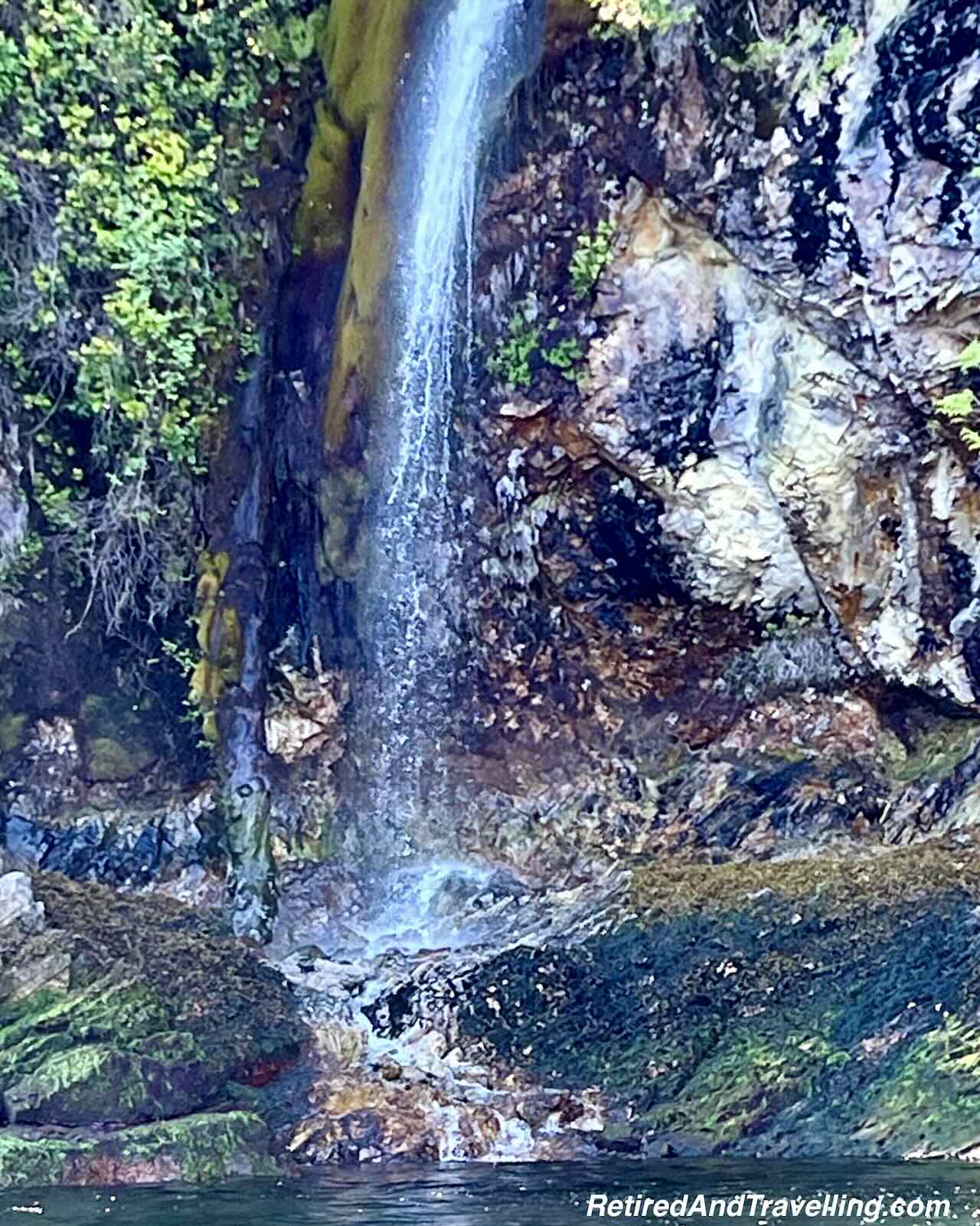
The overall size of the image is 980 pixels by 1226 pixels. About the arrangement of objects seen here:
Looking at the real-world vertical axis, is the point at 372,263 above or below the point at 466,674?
above

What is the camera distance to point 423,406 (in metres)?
9.24

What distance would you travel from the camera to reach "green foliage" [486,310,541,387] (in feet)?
29.1

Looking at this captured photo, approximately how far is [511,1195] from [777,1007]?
7.05ft

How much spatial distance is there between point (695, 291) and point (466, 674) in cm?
306

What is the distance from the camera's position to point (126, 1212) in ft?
19.3

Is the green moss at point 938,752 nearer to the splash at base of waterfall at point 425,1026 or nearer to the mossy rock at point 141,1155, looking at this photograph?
the splash at base of waterfall at point 425,1026

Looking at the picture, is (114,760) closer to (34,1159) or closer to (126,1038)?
(126,1038)

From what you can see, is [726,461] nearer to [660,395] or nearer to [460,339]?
[660,395]

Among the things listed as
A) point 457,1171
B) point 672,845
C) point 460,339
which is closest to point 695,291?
point 460,339

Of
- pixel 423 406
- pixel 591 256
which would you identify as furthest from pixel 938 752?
pixel 423 406

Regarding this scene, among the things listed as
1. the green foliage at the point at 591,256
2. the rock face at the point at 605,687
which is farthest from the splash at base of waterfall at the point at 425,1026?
the green foliage at the point at 591,256

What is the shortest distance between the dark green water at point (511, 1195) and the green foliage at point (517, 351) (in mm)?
4799

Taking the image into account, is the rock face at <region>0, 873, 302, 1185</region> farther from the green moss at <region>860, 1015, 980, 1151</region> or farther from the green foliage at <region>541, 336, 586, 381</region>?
the green foliage at <region>541, 336, 586, 381</region>

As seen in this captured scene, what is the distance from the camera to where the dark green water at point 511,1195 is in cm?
562
